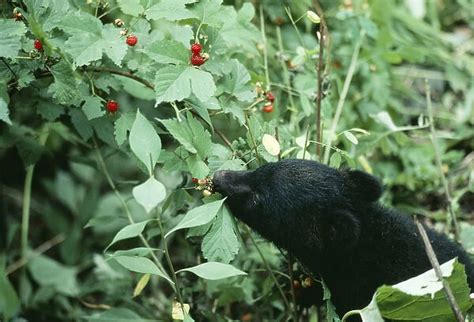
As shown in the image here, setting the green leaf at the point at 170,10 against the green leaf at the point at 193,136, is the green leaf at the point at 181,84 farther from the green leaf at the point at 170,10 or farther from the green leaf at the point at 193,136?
the green leaf at the point at 170,10

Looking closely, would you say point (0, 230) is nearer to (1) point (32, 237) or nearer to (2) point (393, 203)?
(1) point (32, 237)

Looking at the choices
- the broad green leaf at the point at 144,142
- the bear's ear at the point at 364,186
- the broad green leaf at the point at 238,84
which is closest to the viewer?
the broad green leaf at the point at 144,142

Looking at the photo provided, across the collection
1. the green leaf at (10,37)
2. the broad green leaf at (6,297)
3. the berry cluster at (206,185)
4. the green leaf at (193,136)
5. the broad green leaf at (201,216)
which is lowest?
the broad green leaf at (6,297)

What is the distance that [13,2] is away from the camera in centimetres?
336

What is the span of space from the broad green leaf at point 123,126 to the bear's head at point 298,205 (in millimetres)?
575

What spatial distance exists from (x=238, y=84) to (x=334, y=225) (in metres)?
0.89

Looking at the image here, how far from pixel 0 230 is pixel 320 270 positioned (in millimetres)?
3341

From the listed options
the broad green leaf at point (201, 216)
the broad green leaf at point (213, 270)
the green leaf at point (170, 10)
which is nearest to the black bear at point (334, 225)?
the broad green leaf at point (201, 216)

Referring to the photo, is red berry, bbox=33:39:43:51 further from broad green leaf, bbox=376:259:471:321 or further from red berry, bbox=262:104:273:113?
broad green leaf, bbox=376:259:471:321

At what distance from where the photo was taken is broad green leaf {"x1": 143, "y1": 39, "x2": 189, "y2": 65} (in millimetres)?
3141

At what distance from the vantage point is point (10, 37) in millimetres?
2990

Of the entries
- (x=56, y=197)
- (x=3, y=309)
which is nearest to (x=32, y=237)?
(x=56, y=197)

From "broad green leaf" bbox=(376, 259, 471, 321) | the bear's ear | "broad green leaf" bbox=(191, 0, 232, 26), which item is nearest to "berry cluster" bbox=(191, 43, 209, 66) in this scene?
"broad green leaf" bbox=(191, 0, 232, 26)

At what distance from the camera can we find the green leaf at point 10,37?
2.95 meters
